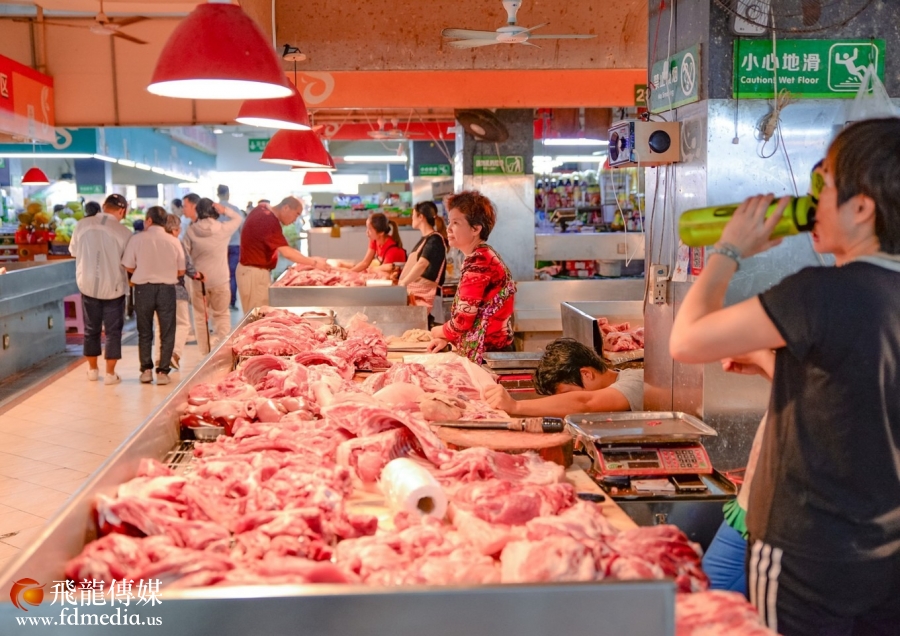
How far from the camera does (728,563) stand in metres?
2.72


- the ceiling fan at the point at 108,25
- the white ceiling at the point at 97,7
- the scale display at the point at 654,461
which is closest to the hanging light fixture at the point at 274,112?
the scale display at the point at 654,461

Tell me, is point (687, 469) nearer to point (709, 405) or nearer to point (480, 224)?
point (709, 405)

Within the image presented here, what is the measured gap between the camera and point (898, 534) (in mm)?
2111

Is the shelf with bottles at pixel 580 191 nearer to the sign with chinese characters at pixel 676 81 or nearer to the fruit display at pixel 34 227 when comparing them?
the fruit display at pixel 34 227

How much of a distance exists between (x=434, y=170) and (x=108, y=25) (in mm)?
14458

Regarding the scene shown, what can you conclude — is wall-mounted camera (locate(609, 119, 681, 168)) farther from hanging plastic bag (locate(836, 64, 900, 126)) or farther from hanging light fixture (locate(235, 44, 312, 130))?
hanging light fixture (locate(235, 44, 312, 130))

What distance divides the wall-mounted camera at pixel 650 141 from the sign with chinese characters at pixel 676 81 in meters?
0.15

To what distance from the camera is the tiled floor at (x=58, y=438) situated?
6008 mm

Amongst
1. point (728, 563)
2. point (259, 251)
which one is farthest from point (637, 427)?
point (259, 251)

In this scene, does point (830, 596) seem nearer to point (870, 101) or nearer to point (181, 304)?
point (870, 101)

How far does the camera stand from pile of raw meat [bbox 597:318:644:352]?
21.2 ft

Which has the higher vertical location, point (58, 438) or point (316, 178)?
point (316, 178)

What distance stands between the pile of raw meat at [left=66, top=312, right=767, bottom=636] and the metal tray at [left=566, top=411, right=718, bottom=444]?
0.50 metres

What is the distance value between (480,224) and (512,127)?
6127 mm
